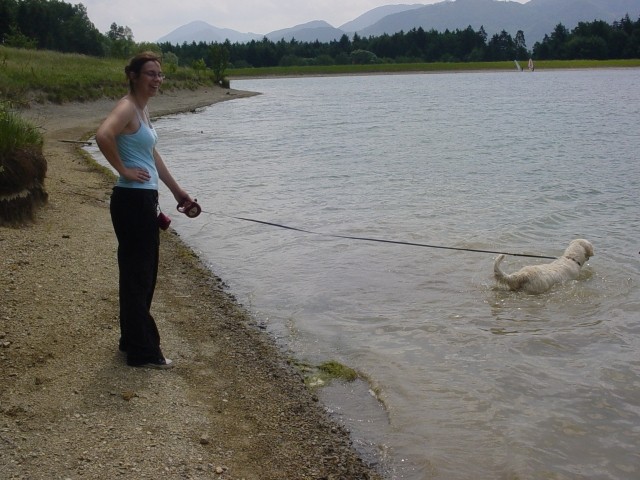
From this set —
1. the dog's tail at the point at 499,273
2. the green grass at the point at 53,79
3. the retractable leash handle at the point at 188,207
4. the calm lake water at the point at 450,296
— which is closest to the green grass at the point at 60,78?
the green grass at the point at 53,79

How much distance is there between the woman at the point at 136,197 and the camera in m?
4.75

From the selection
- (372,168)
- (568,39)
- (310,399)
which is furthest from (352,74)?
(310,399)

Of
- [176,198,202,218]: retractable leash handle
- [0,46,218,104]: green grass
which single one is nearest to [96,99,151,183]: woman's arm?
[176,198,202,218]: retractable leash handle

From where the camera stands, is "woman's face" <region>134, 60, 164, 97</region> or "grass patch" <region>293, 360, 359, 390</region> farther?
"grass patch" <region>293, 360, 359, 390</region>

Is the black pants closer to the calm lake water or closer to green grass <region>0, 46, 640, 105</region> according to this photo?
the calm lake water

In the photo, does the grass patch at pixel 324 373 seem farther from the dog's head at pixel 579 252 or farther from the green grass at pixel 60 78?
the green grass at pixel 60 78

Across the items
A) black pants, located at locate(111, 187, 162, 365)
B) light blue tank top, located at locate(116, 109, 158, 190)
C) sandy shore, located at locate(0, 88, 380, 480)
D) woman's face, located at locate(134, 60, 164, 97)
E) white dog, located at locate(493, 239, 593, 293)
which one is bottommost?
white dog, located at locate(493, 239, 593, 293)

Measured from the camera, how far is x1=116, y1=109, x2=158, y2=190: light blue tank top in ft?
15.9

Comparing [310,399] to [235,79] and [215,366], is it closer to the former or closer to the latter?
[215,366]

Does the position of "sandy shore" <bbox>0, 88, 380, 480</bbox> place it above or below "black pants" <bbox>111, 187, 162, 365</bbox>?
below

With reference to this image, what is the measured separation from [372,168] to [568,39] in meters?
113

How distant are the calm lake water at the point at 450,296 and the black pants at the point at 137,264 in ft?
4.69

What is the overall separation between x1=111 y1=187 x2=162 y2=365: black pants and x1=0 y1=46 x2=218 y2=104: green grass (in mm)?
19440

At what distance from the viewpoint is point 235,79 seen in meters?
114
